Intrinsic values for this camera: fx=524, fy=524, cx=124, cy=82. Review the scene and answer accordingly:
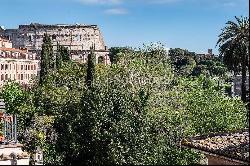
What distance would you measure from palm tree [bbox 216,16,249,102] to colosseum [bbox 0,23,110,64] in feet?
Answer: 254

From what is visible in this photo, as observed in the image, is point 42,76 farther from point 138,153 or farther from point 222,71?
point 222,71

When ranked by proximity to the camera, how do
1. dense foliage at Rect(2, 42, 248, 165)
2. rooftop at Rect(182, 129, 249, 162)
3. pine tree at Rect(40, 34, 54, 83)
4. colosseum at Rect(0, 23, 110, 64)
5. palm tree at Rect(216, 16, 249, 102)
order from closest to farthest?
rooftop at Rect(182, 129, 249, 162) < dense foliage at Rect(2, 42, 248, 165) < palm tree at Rect(216, 16, 249, 102) < pine tree at Rect(40, 34, 54, 83) < colosseum at Rect(0, 23, 110, 64)

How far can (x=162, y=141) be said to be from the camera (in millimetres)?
23312

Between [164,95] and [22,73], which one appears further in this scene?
[22,73]

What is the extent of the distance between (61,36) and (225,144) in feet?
377

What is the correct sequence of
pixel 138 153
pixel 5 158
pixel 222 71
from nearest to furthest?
pixel 138 153, pixel 5 158, pixel 222 71

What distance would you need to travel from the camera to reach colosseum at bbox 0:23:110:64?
5084 inches

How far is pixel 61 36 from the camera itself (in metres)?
130

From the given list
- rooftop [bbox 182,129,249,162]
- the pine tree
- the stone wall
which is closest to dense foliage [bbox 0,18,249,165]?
the pine tree

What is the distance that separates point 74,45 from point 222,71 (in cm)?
5872

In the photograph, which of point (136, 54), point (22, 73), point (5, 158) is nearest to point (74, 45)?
point (22, 73)

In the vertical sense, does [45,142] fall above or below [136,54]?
below

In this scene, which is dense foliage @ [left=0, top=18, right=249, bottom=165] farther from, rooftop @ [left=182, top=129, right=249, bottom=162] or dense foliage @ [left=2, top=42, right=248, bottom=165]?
rooftop @ [left=182, top=129, right=249, bottom=162]

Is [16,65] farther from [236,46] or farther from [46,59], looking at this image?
[236,46]
